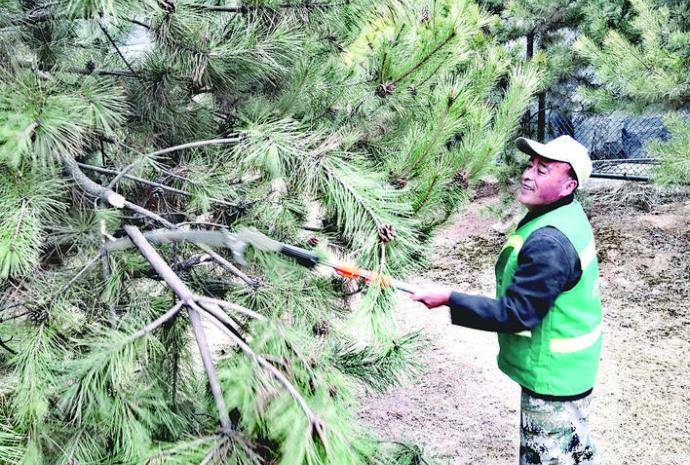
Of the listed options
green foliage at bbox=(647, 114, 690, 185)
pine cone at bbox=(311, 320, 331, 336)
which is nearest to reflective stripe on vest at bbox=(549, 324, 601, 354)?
pine cone at bbox=(311, 320, 331, 336)

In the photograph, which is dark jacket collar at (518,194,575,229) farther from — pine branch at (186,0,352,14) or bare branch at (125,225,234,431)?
bare branch at (125,225,234,431)

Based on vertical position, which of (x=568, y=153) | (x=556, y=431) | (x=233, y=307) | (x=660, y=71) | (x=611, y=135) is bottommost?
(x=556, y=431)

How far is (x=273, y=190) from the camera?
91.9 inches

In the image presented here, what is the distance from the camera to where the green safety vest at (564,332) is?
6.68 feet

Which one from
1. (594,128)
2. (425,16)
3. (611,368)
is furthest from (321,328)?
(594,128)

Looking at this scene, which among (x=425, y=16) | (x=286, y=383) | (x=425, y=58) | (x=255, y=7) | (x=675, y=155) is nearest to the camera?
(x=286, y=383)

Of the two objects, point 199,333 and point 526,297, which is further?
point 526,297

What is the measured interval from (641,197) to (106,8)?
6847mm

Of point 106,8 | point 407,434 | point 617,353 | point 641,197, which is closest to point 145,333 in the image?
point 106,8

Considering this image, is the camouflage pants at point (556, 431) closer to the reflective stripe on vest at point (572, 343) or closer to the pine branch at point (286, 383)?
the reflective stripe on vest at point (572, 343)

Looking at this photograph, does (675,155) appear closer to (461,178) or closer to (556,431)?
(461,178)

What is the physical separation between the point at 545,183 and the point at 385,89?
732 millimetres

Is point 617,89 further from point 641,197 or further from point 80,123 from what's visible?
point 80,123

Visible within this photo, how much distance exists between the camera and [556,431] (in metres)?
2.14
